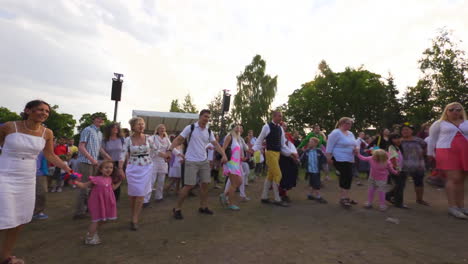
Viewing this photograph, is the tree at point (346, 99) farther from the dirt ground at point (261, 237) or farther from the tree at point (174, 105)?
the tree at point (174, 105)

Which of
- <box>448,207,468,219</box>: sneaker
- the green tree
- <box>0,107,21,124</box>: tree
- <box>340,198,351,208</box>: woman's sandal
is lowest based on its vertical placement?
<box>340,198,351,208</box>: woman's sandal

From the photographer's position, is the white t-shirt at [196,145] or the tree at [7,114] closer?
the white t-shirt at [196,145]

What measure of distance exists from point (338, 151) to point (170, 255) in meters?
4.16

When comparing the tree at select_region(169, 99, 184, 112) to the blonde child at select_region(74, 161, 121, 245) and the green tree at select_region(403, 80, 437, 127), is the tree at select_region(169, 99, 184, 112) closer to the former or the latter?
the green tree at select_region(403, 80, 437, 127)

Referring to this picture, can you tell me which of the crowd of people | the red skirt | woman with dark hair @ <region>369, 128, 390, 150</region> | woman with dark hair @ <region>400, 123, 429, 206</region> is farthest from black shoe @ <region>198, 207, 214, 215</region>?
woman with dark hair @ <region>369, 128, 390, 150</region>

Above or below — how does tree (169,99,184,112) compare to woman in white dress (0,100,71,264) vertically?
above

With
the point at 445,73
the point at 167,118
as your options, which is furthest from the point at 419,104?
the point at 167,118

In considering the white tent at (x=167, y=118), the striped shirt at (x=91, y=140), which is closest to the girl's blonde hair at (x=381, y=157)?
the striped shirt at (x=91, y=140)

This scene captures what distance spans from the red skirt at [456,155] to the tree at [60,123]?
5500 cm

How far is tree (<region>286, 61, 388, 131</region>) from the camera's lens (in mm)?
28016

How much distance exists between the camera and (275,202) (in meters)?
6.29

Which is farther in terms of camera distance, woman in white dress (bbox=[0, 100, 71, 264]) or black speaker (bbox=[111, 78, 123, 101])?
black speaker (bbox=[111, 78, 123, 101])

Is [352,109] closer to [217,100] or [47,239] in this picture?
[217,100]

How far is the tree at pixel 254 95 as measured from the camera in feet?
109
